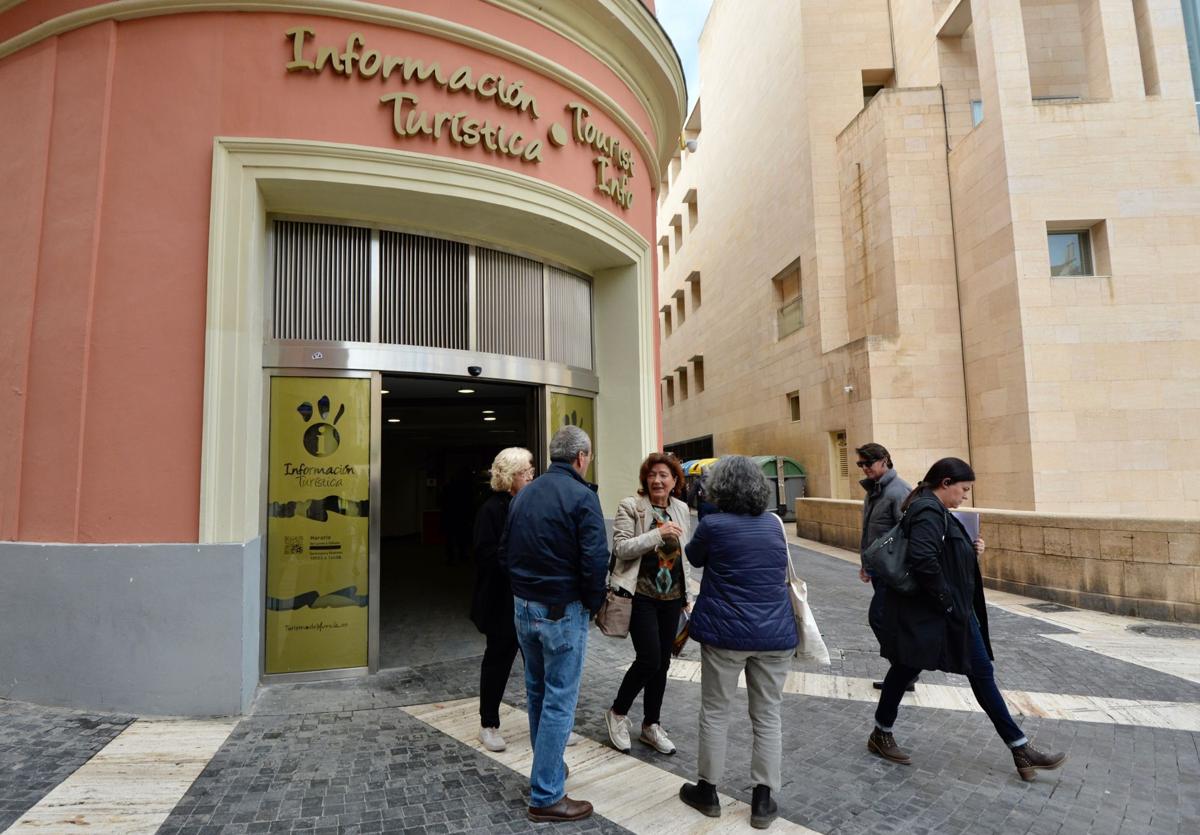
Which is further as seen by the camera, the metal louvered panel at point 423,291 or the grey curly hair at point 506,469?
the metal louvered panel at point 423,291

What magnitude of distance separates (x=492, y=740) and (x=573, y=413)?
3761mm

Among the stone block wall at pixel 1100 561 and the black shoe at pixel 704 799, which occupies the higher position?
the stone block wall at pixel 1100 561

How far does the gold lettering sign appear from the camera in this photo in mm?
5129

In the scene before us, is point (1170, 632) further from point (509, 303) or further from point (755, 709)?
point (509, 303)

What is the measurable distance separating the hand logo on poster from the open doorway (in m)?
0.72

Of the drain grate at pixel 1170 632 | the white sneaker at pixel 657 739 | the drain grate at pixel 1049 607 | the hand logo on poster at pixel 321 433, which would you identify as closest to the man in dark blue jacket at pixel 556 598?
the white sneaker at pixel 657 739

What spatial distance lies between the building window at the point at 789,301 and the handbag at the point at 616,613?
19.2 meters

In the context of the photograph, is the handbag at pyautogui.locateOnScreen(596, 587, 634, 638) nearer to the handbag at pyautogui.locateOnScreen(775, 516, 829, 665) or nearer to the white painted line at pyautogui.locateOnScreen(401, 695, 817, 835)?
the white painted line at pyautogui.locateOnScreen(401, 695, 817, 835)

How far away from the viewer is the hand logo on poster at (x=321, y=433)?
5355mm

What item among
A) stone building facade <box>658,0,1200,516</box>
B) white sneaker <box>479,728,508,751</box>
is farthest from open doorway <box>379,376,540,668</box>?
stone building facade <box>658,0,1200,516</box>

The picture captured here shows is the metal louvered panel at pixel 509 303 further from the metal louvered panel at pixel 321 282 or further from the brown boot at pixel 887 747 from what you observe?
the brown boot at pixel 887 747

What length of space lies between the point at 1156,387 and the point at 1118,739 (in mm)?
12977

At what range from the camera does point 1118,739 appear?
13.4 ft

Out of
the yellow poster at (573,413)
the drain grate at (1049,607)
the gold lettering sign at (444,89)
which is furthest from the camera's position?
the drain grate at (1049,607)
